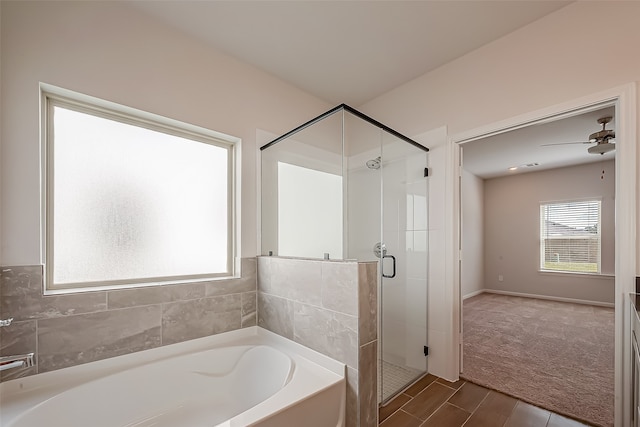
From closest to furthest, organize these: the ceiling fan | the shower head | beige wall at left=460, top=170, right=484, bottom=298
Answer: the shower head → the ceiling fan → beige wall at left=460, top=170, right=484, bottom=298

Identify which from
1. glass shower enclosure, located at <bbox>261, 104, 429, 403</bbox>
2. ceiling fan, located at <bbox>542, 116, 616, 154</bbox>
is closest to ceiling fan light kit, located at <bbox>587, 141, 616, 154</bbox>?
ceiling fan, located at <bbox>542, 116, 616, 154</bbox>

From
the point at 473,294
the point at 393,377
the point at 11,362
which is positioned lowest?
the point at 473,294

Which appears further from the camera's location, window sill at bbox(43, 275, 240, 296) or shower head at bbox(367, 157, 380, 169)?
shower head at bbox(367, 157, 380, 169)

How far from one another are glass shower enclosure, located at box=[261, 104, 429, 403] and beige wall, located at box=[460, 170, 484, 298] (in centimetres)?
360

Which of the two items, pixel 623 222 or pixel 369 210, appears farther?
pixel 369 210

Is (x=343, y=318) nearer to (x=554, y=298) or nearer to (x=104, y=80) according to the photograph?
(x=104, y=80)

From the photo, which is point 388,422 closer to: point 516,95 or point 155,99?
point 516,95

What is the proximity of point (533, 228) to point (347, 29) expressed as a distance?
597 centimetres

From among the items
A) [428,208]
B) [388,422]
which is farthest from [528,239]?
[388,422]

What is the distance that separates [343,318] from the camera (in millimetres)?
1612

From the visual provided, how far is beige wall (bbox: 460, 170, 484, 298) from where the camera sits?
557 cm

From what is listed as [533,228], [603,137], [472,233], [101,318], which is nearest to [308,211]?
[101,318]

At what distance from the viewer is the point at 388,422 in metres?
1.82

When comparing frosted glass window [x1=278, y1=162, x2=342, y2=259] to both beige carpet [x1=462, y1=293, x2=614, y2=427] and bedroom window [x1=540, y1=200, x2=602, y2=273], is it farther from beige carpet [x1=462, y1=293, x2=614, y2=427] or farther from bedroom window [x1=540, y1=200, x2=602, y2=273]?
bedroom window [x1=540, y1=200, x2=602, y2=273]
